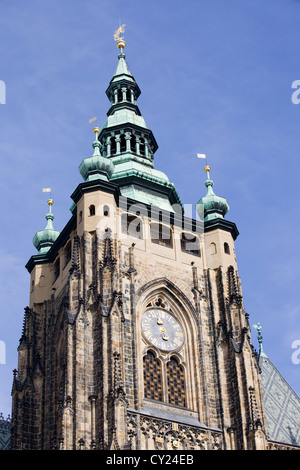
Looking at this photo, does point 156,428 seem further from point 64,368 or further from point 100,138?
point 100,138

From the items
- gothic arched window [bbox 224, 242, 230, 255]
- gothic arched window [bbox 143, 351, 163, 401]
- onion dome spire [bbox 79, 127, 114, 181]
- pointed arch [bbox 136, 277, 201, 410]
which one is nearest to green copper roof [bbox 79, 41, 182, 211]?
onion dome spire [bbox 79, 127, 114, 181]

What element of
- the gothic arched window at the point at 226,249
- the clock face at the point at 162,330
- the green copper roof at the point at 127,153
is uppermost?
the green copper roof at the point at 127,153

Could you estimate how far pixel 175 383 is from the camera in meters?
40.4

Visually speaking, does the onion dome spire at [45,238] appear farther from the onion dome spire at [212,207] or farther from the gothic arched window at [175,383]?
the gothic arched window at [175,383]

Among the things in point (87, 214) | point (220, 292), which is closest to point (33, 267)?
point (87, 214)

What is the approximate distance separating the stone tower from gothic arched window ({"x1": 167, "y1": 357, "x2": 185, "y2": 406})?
0.05 m

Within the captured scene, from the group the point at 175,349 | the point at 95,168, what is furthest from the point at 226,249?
the point at 95,168

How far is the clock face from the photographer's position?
40.9m

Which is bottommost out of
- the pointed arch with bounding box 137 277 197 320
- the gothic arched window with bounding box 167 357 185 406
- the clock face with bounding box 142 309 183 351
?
the gothic arched window with bounding box 167 357 185 406

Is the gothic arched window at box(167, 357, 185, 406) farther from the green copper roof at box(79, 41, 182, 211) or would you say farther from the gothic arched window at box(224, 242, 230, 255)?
the green copper roof at box(79, 41, 182, 211)

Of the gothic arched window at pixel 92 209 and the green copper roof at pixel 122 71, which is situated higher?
the green copper roof at pixel 122 71

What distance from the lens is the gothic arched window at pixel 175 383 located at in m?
39.9

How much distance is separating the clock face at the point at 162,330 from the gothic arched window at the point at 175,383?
656mm

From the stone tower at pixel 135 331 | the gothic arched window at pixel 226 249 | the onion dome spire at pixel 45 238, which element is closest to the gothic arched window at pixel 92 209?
the stone tower at pixel 135 331
